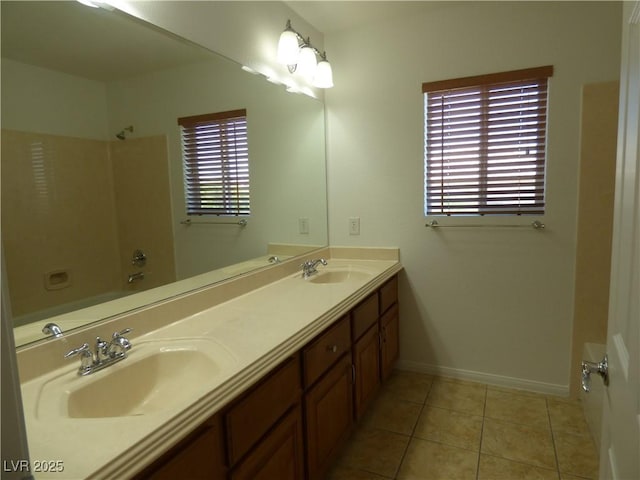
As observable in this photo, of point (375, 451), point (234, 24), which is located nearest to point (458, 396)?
point (375, 451)

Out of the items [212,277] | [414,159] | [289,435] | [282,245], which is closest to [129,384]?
[289,435]

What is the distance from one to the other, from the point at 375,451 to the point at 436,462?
0.29 m

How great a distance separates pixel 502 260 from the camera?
2.39 metres

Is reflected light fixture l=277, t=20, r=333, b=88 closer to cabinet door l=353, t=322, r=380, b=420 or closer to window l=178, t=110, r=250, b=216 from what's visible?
window l=178, t=110, r=250, b=216

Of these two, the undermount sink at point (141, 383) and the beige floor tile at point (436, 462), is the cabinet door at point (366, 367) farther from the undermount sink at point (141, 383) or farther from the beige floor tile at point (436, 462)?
the undermount sink at point (141, 383)

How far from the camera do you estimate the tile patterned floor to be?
178 cm

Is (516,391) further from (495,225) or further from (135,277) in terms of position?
(135,277)

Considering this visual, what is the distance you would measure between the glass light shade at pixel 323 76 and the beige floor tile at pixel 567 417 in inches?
93.9

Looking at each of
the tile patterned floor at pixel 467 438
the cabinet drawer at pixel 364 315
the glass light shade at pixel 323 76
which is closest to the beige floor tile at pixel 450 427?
the tile patterned floor at pixel 467 438

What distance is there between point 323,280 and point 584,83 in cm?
185

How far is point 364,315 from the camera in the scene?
2.01 m

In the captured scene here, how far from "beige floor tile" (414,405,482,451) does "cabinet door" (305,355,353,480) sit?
0.51 metres

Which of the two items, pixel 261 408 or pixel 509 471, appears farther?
pixel 509 471

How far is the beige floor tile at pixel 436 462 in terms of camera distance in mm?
1754
